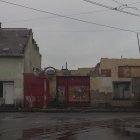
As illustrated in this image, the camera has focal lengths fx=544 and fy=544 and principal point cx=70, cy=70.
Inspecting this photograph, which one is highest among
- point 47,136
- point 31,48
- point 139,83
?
point 31,48

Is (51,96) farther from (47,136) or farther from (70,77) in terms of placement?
(47,136)

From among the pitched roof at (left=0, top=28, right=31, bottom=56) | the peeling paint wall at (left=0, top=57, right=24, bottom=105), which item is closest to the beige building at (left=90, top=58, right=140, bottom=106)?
the peeling paint wall at (left=0, top=57, right=24, bottom=105)

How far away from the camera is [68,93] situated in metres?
54.2

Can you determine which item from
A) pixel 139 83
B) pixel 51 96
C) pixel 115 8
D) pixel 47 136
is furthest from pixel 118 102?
pixel 47 136

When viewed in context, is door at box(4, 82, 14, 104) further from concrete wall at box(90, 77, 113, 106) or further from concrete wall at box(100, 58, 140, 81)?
concrete wall at box(100, 58, 140, 81)

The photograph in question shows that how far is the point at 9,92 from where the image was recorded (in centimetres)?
5200

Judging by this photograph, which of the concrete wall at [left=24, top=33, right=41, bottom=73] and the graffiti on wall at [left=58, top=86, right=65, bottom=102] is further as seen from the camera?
the concrete wall at [left=24, top=33, right=41, bottom=73]

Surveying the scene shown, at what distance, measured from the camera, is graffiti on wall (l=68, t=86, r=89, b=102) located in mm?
53925

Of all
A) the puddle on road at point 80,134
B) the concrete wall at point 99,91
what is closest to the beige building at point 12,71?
the concrete wall at point 99,91

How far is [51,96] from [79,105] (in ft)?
9.96

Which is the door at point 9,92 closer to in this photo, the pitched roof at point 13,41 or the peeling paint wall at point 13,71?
the peeling paint wall at point 13,71

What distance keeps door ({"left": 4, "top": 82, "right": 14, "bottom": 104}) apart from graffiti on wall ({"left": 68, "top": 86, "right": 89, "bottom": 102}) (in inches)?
233

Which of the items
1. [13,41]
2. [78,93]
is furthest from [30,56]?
[78,93]

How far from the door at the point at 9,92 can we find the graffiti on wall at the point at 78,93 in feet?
19.4
